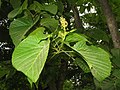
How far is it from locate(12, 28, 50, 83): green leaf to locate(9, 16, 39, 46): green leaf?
214 millimetres

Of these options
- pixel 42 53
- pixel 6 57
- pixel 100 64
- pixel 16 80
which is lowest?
pixel 16 80

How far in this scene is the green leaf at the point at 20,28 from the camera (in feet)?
3.21

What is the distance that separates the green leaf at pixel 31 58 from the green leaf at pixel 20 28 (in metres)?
0.21

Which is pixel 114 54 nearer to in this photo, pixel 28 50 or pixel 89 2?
pixel 28 50

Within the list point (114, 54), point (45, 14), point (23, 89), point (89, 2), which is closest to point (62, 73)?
point (23, 89)

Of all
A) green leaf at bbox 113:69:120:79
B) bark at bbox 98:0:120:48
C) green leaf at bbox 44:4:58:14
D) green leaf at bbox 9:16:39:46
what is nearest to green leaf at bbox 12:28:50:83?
green leaf at bbox 9:16:39:46

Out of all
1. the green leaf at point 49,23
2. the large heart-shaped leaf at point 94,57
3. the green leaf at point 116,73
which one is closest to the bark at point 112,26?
the green leaf at point 116,73

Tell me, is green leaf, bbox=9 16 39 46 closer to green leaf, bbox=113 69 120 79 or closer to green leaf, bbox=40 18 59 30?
green leaf, bbox=40 18 59 30

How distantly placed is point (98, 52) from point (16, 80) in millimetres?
1726

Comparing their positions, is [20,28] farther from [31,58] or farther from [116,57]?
[116,57]

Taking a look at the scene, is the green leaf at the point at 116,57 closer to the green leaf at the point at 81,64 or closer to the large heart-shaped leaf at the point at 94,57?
the green leaf at the point at 81,64

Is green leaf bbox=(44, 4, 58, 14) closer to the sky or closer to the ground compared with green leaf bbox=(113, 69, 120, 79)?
closer to the sky

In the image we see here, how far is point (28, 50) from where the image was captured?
0.75 metres

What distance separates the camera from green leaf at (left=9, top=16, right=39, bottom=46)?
0.98m
